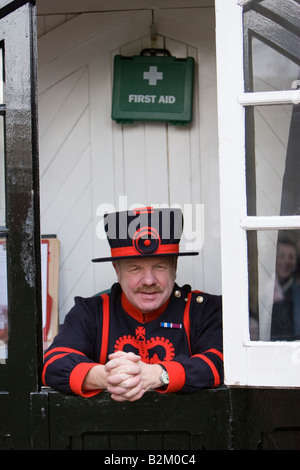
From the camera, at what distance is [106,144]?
125 inches

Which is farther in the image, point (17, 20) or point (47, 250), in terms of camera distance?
point (47, 250)

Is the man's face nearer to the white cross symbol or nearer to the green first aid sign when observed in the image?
the green first aid sign

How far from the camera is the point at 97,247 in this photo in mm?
3191

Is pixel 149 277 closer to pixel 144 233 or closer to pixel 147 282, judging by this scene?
pixel 147 282

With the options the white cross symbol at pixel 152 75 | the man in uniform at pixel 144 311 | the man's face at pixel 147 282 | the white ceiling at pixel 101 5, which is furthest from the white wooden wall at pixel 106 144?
the man's face at pixel 147 282

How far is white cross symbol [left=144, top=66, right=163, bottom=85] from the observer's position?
10.1ft

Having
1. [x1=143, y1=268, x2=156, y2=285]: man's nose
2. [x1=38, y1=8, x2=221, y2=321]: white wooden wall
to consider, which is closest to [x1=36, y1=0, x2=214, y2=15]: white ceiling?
[x1=38, y1=8, x2=221, y2=321]: white wooden wall

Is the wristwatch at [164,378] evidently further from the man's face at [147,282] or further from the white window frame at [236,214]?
the man's face at [147,282]

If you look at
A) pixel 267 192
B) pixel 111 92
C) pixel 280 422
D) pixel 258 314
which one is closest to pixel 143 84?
pixel 111 92

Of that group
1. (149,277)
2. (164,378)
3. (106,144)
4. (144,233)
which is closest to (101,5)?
(106,144)

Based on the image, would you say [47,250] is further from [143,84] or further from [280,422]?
[280,422]

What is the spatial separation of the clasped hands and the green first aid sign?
5.01 feet

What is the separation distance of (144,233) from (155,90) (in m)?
1.14

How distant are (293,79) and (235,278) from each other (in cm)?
67
